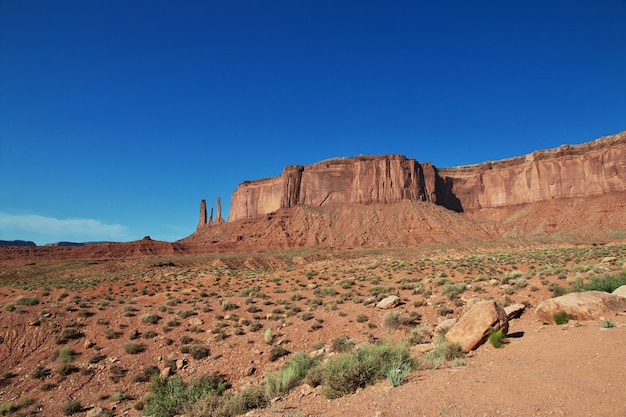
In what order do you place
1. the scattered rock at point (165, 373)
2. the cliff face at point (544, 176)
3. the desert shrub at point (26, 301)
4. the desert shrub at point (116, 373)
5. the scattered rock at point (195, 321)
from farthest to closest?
1. the cliff face at point (544, 176)
2. the desert shrub at point (26, 301)
3. the scattered rock at point (195, 321)
4. the desert shrub at point (116, 373)
5. the scattered rock at point (165, 373)

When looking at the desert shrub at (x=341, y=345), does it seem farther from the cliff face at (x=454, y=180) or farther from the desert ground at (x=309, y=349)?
the cliff face at (x=454, y=180)

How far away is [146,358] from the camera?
425 inches

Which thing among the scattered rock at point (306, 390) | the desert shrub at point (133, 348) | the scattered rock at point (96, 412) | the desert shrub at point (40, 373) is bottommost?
the scattered rock at point (96, 412)

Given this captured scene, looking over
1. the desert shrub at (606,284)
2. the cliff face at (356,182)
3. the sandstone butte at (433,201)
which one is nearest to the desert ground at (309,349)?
the desert shrub at (606,284)

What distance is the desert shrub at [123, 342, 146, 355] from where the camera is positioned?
1103 centimetres

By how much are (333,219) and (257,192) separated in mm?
32825

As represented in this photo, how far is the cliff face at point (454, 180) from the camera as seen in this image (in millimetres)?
72812

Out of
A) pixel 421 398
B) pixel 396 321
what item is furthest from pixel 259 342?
pixel 421 398

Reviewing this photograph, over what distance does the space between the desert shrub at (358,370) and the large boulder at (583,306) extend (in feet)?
16.3

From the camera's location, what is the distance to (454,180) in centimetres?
9550

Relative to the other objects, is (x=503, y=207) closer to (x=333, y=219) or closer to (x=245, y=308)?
(x=333, y=219)

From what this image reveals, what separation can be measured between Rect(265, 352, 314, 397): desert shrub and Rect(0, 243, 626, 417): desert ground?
195 mm

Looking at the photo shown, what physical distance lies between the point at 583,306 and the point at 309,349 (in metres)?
7.57

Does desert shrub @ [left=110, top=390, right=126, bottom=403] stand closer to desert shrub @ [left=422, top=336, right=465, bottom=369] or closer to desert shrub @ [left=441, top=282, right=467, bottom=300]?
desert shrub @ [left=422, top=336, right=465, bottom=369]
